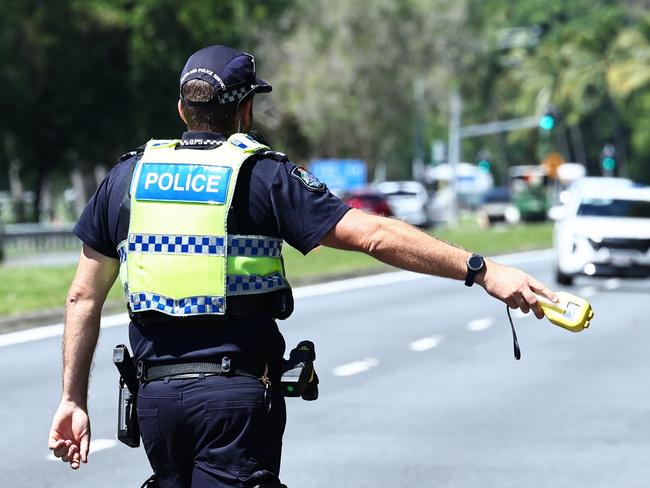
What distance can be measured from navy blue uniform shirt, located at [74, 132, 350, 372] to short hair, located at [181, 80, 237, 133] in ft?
0.08

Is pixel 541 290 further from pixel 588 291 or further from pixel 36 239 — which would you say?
pixel 36 239

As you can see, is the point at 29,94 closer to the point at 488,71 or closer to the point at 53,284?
the point at 53,284

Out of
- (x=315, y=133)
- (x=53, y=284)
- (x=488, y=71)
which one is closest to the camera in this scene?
(x=53, y=284)

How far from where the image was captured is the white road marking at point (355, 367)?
13094mm

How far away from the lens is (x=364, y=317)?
62.3ft

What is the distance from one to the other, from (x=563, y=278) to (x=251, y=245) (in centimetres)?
2184

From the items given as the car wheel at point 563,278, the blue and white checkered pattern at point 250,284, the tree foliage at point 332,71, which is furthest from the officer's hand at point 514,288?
the tree foliage at point 332,71

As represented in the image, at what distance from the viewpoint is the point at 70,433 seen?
14.1 feet

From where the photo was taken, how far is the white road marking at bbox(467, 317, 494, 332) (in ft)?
58.4

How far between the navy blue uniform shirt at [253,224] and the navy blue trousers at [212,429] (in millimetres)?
84

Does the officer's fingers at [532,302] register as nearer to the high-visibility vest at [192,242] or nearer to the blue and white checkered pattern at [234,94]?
the high-visibility vest at [192,242]

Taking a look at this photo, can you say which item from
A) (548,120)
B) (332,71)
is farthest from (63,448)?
(332,71)

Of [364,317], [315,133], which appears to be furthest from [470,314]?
[315,133]

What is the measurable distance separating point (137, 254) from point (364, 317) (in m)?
14.9
